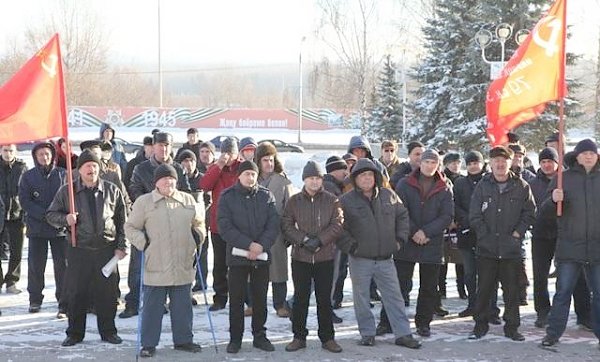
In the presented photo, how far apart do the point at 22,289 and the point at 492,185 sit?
615cm

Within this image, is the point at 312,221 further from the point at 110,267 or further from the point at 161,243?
the point at 110,267

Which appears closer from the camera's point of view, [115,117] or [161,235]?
[161,235]

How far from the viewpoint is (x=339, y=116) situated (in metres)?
58.4

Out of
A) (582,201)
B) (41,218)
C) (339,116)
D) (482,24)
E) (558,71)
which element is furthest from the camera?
(339,116)

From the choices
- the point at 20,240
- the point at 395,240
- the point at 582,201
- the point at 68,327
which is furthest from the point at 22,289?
the point at 582,201

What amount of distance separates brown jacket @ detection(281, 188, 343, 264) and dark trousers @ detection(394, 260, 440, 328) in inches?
39.8

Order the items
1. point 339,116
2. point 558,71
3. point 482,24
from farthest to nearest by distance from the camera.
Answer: point 339,116 < point 482,24 < point 558,71

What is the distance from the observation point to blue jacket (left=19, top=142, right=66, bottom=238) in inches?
321

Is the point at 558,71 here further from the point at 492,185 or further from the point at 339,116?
the point at 339,116

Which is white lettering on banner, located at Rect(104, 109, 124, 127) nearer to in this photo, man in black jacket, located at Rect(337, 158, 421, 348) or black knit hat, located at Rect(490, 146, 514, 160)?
man in black jacket, located at Rect(337, 158, 421, 348)

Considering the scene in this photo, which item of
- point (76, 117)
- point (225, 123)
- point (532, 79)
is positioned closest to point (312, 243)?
point (532, 79)

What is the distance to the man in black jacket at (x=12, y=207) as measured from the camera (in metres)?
9.09

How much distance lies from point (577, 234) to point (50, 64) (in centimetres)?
537

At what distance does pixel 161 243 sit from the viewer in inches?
261
